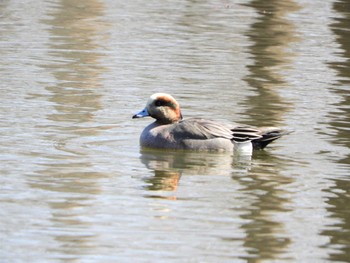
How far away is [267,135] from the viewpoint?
480 inches

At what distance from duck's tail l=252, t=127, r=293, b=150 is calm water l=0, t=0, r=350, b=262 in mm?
150

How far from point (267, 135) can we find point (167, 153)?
103 centimetres

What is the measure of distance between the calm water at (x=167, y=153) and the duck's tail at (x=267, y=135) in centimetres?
15

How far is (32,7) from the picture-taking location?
23547 millimetres

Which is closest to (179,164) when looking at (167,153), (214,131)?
(167,153)

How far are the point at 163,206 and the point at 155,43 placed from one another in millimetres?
9942

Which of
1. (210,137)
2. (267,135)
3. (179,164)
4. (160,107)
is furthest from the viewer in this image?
(160,107)

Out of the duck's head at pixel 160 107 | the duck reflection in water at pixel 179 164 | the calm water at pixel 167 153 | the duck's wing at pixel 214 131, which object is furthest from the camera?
the duck's head at pixel 160 107

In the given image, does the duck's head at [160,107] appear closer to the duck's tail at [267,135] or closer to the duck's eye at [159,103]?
the duck's eye at [159,103]

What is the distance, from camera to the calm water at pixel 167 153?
8.65 m

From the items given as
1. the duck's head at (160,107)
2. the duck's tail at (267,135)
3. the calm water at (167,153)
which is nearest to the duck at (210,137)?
the duck's tail at (267,135)

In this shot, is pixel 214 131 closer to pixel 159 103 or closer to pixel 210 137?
pixel 210 137

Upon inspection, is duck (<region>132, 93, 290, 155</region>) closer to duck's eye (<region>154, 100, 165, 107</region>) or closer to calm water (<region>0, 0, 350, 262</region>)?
calm water (<region>0, 0, 350, 262</region>)

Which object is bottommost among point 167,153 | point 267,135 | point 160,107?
point 167,153
